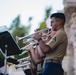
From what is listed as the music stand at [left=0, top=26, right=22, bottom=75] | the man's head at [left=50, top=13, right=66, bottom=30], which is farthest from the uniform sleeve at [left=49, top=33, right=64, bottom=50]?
the music stand at [left=0, top=26, right=22, bottom=75]

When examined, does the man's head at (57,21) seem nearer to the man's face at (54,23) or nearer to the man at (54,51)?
the man's face at (54,23)

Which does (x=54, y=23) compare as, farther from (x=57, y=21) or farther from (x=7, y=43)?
(x=7, y=43)

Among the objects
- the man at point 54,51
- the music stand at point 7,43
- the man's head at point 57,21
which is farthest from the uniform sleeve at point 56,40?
the music stand at point 7,43

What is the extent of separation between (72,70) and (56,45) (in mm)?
3815

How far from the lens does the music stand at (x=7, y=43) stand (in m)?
4.66

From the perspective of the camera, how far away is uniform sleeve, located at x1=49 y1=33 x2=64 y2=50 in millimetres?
4336

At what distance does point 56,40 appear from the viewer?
4.38 m

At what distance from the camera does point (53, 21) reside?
4.61 meters

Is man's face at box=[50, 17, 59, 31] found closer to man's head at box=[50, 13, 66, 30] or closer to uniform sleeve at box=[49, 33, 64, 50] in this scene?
man's head at box=[50, 13, 66, 30]

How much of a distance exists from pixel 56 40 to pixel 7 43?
2.80 feet

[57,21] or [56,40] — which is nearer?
[56,40]

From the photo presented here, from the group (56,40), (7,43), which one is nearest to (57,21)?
(56,40)

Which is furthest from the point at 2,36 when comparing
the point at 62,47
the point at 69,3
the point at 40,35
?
the point at 69,3

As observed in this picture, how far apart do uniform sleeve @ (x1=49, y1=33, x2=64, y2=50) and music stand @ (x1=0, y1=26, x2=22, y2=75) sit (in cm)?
65
